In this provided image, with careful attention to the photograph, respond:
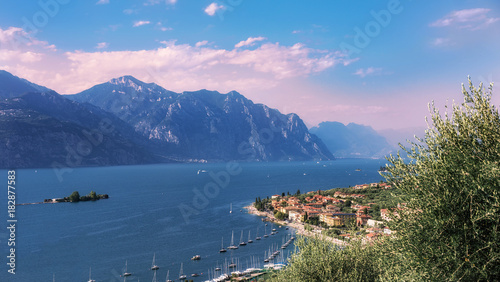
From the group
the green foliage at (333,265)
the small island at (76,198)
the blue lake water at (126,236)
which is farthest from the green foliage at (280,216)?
the green foliage at (333,265)

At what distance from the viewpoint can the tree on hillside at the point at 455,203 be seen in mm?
9508

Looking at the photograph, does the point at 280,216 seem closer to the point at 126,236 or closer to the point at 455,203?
the point at 126,236

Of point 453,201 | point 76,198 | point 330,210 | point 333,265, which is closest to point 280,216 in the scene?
point 330,210

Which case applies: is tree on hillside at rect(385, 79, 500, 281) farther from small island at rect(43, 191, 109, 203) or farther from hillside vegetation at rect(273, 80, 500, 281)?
small island at rect(43, 191, 109, 203)

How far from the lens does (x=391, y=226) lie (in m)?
11.8

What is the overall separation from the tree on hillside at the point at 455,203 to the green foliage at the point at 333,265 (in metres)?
5.70

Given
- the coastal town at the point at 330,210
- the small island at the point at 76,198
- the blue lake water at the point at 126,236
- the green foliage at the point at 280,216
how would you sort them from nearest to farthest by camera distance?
the blue lake water at the point at 126,236
the coastal town at the point at 330,210
the green foliage at the point at 280,216
the small island at the point at 76,198

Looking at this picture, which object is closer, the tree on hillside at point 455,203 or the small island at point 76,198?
the tree on hillside at point 455,203

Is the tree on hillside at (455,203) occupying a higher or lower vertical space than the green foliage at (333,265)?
higher

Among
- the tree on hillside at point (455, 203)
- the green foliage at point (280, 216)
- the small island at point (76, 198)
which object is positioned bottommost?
the green foliage at point (280, 216)

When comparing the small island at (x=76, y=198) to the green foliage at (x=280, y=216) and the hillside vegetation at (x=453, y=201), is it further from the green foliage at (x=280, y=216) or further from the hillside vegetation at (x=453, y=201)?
the hillside vegetation at (x=453, y=201)

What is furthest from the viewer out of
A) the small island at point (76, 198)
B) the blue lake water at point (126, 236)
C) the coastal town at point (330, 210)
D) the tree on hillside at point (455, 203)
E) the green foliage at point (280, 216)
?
the small island at point (76, 198)

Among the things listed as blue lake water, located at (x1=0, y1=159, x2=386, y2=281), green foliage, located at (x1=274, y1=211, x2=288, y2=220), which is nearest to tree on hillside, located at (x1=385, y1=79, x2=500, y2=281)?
blue lake water, located at (x1=0, y1=159, x2=386, y2=281)

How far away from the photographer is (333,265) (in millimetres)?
17531
